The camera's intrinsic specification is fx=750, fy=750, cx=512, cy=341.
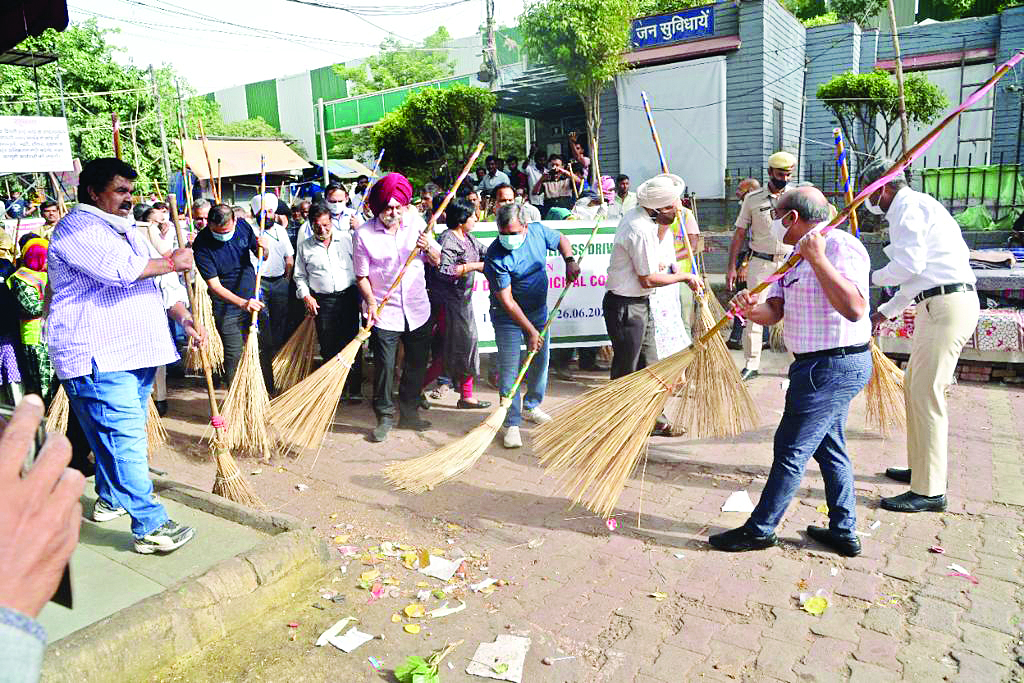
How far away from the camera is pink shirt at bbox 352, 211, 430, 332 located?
18.1ft

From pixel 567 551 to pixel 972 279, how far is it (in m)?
2.62

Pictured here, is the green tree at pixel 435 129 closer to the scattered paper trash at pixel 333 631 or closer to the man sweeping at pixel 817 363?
the man sweeping at pixel 817 363

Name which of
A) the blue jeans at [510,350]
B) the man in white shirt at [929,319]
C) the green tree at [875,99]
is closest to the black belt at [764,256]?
the blue jeans at [510,350]

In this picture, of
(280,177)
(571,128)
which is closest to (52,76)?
(280,177)

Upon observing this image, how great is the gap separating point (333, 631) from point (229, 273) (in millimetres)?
3519

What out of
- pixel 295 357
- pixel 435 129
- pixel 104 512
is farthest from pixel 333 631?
pixel 435 129

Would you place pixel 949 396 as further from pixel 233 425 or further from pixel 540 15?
pixel 540 15

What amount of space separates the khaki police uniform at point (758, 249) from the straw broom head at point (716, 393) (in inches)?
96.2

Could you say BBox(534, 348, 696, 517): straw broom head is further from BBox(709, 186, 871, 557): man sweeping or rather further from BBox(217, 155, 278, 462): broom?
BBox(217, 155, 278, 462): broom

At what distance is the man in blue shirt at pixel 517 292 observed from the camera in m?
5.16

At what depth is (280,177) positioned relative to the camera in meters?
25.7

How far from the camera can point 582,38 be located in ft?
42.2

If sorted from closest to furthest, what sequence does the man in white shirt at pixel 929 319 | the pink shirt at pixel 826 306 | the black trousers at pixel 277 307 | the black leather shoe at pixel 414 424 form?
the pink shirt at pixel 826 306
the man in white shirt at pixel 929 319
the black leather shoe at pixel 414 424
the black trousers at pixel 277 307

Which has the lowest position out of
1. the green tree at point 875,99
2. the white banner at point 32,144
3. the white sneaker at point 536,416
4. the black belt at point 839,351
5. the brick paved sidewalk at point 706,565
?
the brick paved sidewalk at point 706,565
